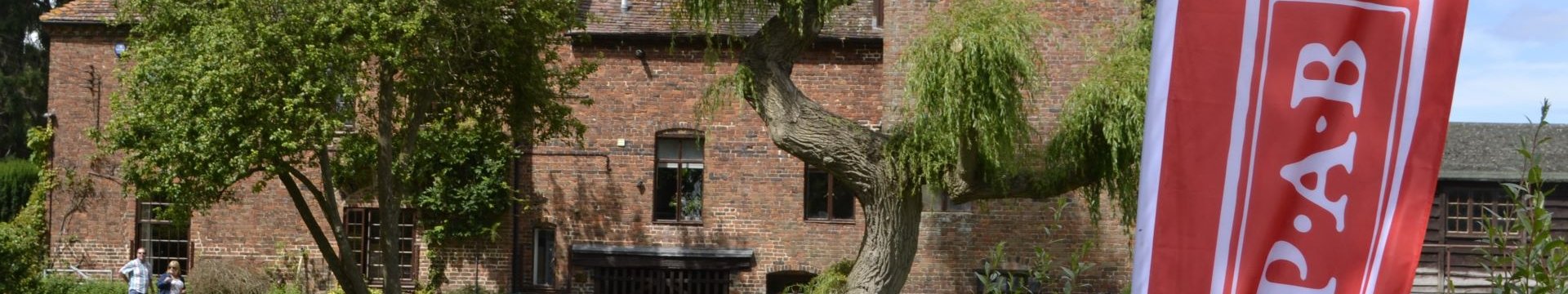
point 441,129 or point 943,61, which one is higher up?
point 943,61

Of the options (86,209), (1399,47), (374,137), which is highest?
(1399,47)

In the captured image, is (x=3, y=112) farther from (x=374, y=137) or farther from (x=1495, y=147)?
(x=1495, y=147)

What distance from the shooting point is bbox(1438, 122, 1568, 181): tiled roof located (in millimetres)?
22422

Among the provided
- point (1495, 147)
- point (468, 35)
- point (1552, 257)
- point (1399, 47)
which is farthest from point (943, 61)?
point (1495, 147)

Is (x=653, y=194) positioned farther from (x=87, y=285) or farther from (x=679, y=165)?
(x=87, y=285)

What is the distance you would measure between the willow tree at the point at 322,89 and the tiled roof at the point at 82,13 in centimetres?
507

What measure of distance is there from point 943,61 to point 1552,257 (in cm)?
700

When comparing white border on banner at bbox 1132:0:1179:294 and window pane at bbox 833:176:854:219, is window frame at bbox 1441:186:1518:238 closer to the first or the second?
window pane at bbox 833:176:854:219

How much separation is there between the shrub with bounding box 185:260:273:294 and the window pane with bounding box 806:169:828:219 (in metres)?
7.64

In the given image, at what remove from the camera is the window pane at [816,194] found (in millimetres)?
17719

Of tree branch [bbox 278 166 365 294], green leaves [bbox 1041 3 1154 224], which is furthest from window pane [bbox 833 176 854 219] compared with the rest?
tree branch [bbox 278 166 365 294]

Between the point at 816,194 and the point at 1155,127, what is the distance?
49.1 feet

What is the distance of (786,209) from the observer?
17.6m

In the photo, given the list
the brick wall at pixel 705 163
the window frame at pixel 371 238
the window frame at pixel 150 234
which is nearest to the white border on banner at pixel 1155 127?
the brick wall at pixel 705 163
